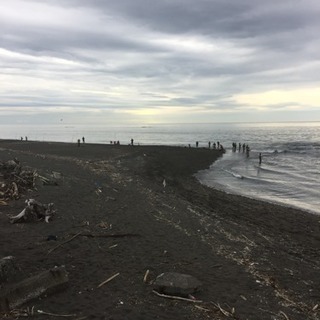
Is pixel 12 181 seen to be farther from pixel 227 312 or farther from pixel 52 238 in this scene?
pixel 227 312

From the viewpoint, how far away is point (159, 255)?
10.1 metres

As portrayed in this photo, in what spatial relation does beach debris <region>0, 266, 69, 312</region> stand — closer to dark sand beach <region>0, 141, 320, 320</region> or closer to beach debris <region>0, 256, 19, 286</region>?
dark sand beach <region>0, 141, 320, 320</region>

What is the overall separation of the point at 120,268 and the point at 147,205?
823cm

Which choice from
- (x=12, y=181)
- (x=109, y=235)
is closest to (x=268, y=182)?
(x=12, y=181)

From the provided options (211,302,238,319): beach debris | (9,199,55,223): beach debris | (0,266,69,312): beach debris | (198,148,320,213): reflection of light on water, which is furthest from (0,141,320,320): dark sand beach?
(198,148,320,213): reflection of light on water

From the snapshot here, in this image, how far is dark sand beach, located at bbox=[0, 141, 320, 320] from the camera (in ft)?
23.4

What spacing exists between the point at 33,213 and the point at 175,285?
6.31 m

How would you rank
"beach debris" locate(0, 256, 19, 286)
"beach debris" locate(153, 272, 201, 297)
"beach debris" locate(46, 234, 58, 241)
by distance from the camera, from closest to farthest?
1. "beach debris" locate(0, 256, 19, 286)
2. "beach debris" locate(153, 272, 201, 297)
3. "beach debris" locate(46, 234, 58, 241)

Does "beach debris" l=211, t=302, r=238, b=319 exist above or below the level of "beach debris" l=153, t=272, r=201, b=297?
below

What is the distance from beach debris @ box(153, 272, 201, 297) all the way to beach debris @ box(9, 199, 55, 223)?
5.70 m

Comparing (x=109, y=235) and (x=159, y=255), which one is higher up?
(x=109, y=235)

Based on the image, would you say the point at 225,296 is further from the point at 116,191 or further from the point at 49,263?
the point at 116,191

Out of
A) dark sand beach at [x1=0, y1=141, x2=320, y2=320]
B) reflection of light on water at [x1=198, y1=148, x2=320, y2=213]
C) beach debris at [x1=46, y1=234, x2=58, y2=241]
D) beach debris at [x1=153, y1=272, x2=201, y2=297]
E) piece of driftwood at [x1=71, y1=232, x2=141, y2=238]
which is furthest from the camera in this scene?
reflection of light on water at [x1=198, y1=148, x2=320, y2=213]

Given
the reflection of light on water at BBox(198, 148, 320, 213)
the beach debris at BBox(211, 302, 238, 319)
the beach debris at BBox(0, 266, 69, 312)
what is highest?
the beach debris at BBox(0, 266, 69, 312)
